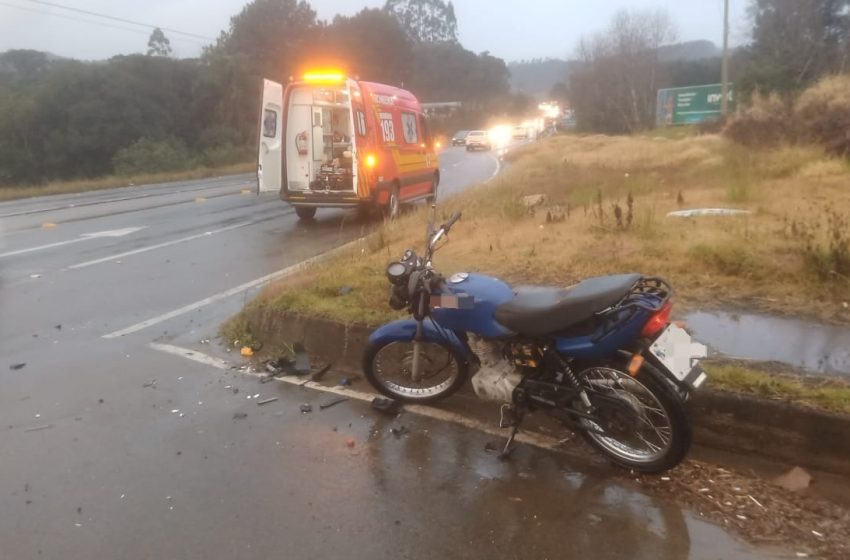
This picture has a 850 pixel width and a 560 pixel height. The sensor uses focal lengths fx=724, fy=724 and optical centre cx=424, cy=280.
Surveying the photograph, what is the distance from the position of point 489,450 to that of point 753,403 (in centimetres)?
151

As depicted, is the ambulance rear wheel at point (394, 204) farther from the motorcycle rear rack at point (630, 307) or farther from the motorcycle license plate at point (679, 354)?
the motorcycle license plate at point (679, 354)

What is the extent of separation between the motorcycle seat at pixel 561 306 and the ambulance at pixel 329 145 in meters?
9.66

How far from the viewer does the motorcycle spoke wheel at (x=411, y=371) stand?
4891 mm

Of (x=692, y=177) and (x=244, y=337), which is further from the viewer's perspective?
(x=692, y=177)

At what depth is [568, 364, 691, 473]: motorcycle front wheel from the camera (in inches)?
145

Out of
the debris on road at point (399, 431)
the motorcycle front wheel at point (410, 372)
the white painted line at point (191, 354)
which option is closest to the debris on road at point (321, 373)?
the motorcycle front wheel at point (410, 372)

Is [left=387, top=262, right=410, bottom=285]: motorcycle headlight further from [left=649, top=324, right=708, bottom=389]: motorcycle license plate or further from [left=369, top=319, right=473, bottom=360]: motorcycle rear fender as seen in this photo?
[left=649, top=324, right=708, bottom=389]: motorcycle license plate

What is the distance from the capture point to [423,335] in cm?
467

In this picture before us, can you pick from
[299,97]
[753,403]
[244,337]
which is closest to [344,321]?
[244,337]

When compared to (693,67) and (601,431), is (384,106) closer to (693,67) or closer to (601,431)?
(601,431)

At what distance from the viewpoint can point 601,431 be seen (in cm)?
402

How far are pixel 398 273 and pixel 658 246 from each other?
4.22 m

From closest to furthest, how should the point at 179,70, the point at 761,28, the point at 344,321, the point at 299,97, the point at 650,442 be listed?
the point at 650,442, the point at 344,321, the point at 299,97, the point at 761,28, the point at 179,70

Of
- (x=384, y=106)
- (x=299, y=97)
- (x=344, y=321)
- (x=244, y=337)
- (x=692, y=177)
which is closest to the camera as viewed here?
(x=344, y=321)
